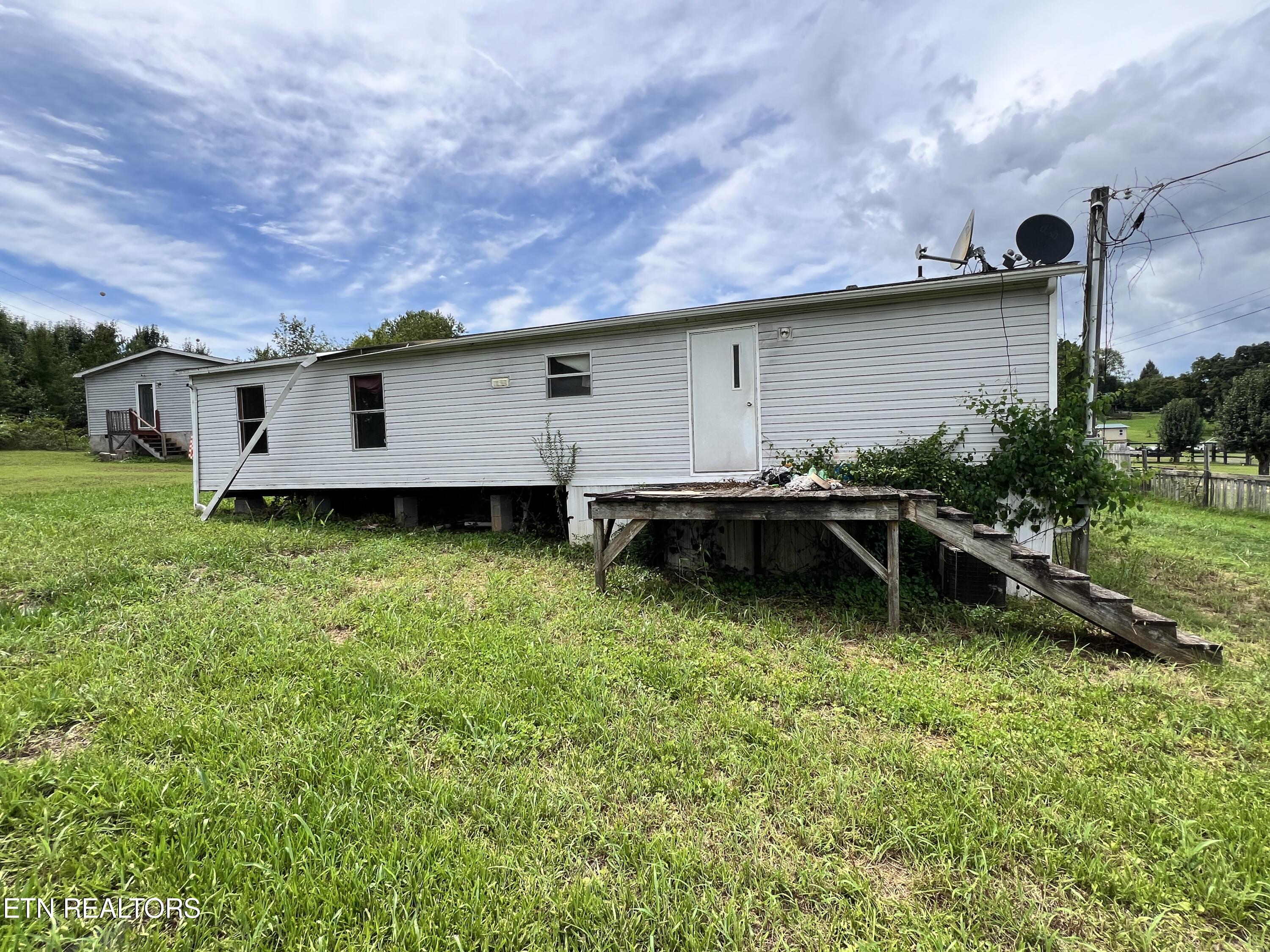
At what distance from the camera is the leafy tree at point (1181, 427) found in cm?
3061

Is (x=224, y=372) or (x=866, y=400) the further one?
(x=224, y=372)

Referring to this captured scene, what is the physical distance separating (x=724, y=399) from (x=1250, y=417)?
26604mm

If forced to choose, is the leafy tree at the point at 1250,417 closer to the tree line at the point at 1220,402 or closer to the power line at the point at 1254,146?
the tree line at the point at 1220,402

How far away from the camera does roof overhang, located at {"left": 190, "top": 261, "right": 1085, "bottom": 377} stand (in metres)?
5.75

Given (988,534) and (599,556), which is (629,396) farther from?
(988,534)

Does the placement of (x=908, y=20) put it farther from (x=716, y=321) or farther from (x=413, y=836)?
(x=413, y=836)

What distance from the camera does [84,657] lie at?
3631mm

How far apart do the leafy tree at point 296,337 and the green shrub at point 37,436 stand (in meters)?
9.79

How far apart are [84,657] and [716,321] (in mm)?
6691

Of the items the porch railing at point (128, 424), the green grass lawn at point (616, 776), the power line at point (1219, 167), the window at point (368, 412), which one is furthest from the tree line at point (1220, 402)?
the porch railing at point (128, 424)

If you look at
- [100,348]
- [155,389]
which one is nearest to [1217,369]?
[155,389]

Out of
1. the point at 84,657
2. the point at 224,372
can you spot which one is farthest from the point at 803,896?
the point at 224,372

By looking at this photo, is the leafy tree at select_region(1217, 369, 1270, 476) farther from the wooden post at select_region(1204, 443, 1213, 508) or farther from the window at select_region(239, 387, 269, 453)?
the window at select_region(239, 387, 269, 453)

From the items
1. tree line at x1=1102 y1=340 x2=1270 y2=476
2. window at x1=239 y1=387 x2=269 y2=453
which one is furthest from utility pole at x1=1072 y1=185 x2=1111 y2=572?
window at x1=239 y1=387 x2=269 y2=453
